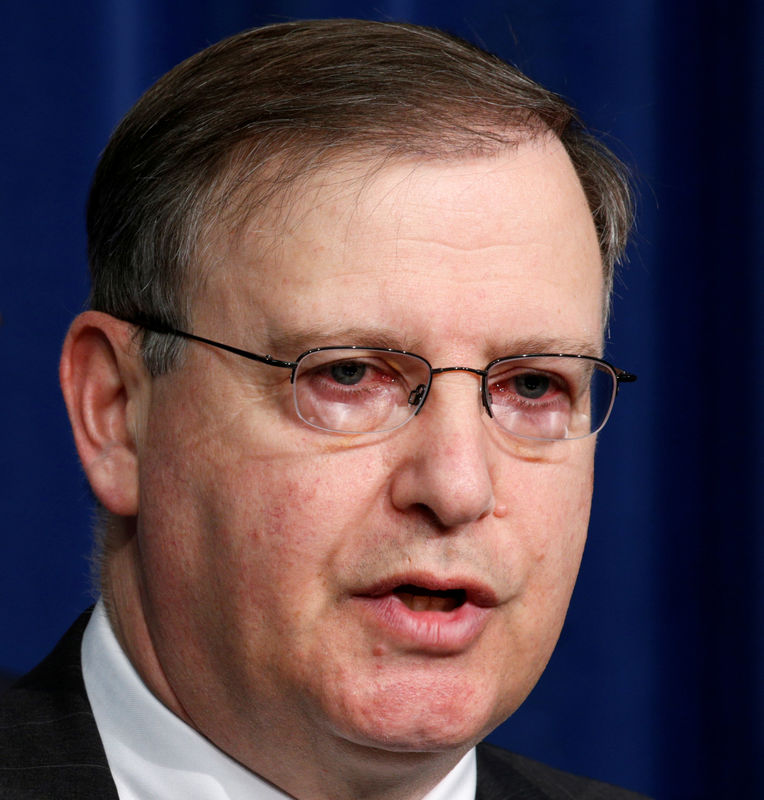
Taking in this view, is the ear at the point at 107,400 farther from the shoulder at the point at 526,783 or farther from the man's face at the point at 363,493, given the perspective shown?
the shoulder at the point at 526,783

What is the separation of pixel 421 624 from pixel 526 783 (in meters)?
0.64

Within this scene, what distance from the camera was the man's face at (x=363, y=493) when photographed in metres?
1.26

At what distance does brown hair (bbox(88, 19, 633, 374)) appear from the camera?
1345 millimetres

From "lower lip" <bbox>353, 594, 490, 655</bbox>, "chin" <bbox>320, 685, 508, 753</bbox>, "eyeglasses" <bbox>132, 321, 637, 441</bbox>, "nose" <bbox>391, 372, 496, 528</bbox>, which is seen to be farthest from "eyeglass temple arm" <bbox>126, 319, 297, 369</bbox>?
"chin" <bbox>320, 685, 508, 753</bbox>

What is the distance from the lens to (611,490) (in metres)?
2.42

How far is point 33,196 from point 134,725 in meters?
1.21

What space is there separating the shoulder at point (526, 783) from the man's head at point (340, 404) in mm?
327

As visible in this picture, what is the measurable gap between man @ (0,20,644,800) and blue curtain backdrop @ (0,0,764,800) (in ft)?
2.90

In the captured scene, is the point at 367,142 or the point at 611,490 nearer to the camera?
the point at 367,142

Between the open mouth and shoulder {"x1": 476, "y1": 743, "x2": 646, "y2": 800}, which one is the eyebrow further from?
shoulder {"x1": 476, "y1": 743, "x2": 646, "y2": 800}

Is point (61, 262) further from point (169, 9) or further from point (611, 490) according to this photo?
point (611, 490)

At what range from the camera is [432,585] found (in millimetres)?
1241

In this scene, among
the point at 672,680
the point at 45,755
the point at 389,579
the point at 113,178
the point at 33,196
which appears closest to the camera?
the point at 389,579

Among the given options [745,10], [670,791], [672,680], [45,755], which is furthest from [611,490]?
[45,755]
